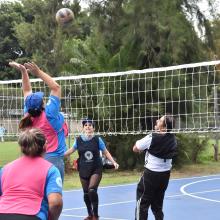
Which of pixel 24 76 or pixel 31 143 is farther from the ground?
pixel 24 76

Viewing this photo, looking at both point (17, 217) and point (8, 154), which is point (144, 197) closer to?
point (17, 217)

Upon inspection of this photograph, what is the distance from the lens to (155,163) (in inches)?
332

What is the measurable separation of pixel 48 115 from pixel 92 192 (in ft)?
14.3

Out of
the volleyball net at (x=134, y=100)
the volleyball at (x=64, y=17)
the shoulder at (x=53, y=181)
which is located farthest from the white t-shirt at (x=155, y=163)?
the volleyball net at (x=134, y=100)

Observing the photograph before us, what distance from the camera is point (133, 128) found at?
1903 cm

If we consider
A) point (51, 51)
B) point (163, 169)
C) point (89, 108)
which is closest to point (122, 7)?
point (89, 108)

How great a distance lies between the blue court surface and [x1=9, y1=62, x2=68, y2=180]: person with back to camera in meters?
4.79

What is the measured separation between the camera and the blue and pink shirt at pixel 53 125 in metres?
6.09

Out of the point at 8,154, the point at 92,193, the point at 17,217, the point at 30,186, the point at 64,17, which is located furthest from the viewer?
the point at 8,154

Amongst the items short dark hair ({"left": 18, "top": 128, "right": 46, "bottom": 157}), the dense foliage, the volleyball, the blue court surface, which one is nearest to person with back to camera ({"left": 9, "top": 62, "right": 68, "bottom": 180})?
short dark hair ({"left": 18, "top": 128, "right": 46, "bottom": 157})

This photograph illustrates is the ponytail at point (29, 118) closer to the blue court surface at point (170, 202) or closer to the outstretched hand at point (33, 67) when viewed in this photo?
the outstretched hand at point (33, 67)

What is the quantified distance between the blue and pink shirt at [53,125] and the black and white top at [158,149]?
76.5 inches

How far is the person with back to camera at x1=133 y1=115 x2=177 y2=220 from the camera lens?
834 centimetres

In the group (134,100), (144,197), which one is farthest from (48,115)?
(134,100)
